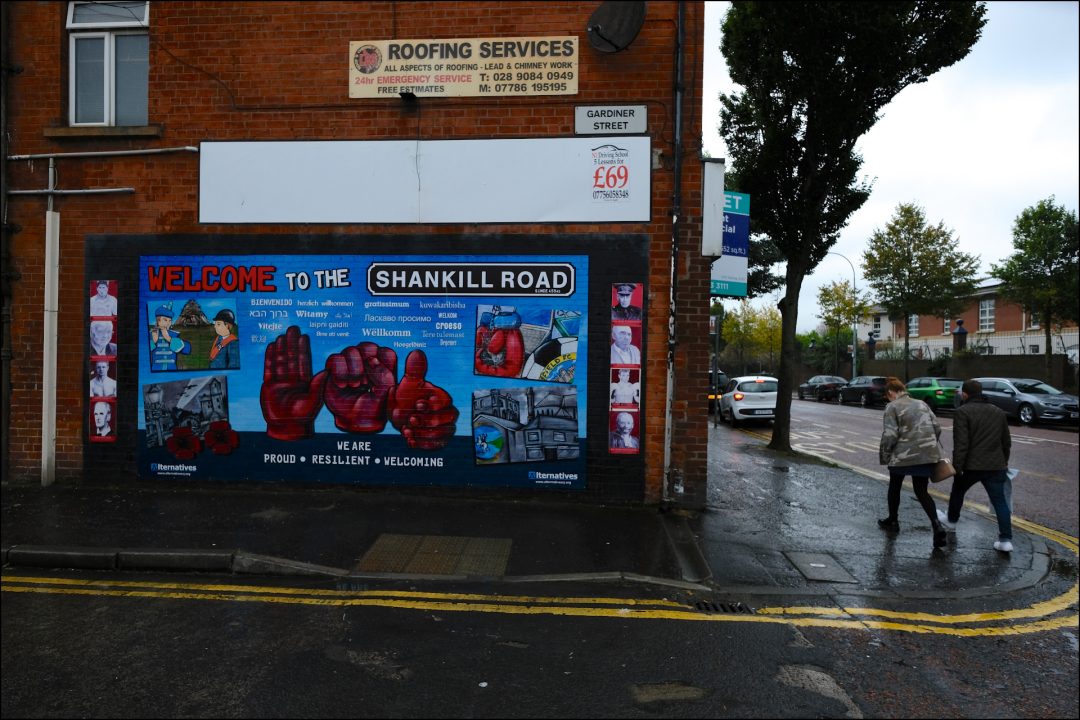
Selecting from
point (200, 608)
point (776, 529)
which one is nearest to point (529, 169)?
point (776, 529)

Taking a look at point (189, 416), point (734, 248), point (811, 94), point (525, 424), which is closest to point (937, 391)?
point (811, 94)

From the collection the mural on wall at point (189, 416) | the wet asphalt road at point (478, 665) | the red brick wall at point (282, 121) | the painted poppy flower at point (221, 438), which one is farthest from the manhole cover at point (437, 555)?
the mural on wall at point (189, 416)

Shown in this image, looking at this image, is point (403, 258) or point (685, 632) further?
point (403, 258)

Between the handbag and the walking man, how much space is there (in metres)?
0.08

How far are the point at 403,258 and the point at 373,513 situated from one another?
2.94 metres

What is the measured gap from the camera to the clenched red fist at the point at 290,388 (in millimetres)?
7848

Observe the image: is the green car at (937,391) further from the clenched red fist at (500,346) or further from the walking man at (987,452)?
the clenched red fist at (500,346)

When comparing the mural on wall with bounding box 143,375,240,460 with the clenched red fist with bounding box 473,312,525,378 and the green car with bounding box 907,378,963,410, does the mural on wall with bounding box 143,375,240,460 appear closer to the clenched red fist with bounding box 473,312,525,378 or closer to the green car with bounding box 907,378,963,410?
the clenched red fist with bounding box 473,312,525,378

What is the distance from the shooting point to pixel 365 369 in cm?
778

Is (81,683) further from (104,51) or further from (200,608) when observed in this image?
(104,51)

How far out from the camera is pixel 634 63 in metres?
7.46

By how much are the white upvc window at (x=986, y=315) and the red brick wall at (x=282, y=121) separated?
45122 mm

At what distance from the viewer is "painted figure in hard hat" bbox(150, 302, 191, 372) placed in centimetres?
801

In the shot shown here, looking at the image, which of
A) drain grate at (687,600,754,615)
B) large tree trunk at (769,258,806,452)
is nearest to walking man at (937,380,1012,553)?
drain grate at (687,600,754,615)
